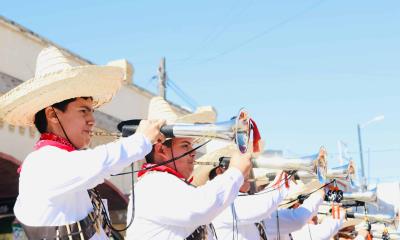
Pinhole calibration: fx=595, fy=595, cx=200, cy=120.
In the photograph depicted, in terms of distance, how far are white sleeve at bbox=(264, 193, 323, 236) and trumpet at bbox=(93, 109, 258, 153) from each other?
2.43 m

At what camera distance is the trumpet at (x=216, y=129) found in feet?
9.78

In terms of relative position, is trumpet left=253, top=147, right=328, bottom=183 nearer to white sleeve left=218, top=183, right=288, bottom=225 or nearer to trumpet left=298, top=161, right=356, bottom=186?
white sleeve left=218, top=183, right=288, bottom=225

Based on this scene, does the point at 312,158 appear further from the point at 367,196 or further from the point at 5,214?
the point at 5,214

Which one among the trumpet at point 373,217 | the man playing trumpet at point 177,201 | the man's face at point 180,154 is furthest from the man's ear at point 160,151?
the trumpet at point 373,217

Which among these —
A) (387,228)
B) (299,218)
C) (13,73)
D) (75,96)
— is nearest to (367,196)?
(299,218)

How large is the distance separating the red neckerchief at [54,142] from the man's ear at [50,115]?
9 cm

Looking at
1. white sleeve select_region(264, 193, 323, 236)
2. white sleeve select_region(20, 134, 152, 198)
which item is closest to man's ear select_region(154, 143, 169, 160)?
white sleeve select_region(20, 134, 152, 198)

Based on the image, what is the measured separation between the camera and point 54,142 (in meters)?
2.96

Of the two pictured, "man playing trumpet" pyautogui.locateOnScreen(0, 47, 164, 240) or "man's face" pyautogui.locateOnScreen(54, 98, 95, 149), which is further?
"man's face" pyautogui.locateOnScreen(54, 98, 95, 149)

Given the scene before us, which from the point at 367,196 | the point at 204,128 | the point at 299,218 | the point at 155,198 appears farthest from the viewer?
the point at 367,196

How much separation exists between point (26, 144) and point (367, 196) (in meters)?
5.56

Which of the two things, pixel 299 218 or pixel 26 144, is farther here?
pixel 26 144

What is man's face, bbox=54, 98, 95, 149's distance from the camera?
3.08 metres

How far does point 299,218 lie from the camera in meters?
5.77
